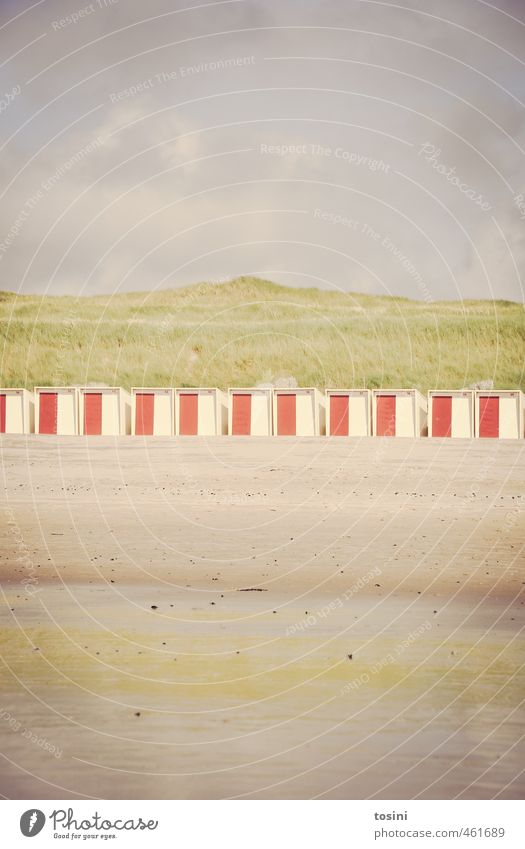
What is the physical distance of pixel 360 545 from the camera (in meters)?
14.6

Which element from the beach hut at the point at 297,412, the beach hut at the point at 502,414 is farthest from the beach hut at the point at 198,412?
the beach hut at the point at 502,414

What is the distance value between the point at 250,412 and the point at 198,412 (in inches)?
57.2

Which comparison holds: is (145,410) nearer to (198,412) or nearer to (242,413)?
(198,412)

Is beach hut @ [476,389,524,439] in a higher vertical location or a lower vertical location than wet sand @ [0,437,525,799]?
higher

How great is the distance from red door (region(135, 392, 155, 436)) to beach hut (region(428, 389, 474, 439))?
7595 mm

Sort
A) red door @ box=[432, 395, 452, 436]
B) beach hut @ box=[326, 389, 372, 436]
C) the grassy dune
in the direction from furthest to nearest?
the grassy dune
beach hut @ box=[326, 389, 372, 436]
red door @ box=[432, 395, 452, 436]

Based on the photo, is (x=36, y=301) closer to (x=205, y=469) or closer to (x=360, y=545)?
(x=205, y=469)

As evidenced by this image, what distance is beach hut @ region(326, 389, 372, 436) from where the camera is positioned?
31.8m

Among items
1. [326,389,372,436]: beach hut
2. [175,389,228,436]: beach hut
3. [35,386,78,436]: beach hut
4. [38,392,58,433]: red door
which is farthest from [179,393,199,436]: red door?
[326,389,372,436]: beach hut

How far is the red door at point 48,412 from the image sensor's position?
3250 cm

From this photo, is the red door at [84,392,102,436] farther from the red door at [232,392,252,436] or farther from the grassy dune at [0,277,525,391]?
the grassy dune at [0,277,525,391]

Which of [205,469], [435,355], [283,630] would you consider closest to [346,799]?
Result: [283,630]

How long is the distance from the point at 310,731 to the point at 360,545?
7437 millimetres

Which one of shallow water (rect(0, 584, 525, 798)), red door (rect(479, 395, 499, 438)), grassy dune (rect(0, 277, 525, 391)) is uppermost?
grassy dune (rect(0, 277, 525, 391))
